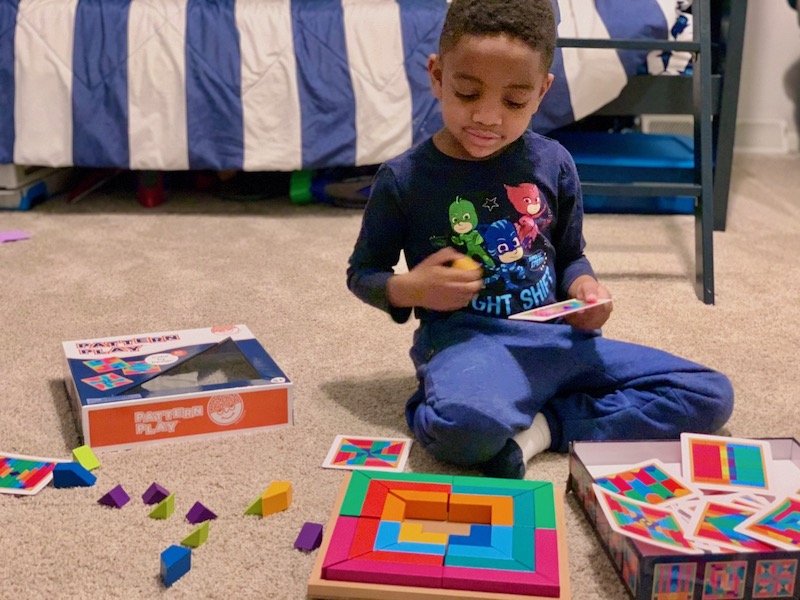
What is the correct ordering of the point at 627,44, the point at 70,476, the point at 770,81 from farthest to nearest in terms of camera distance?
the point at 770,81 → the point at 627,44 → the point at 70,476

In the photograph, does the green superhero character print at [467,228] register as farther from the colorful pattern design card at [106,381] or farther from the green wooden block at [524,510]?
the colorful pattern design card at [106,381]

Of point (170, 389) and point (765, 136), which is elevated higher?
point (170, 389)

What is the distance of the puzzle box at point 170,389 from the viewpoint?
1.12m

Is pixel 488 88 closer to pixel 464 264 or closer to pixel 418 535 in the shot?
pixel 464 264

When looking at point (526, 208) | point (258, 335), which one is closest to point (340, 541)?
point (526, 208)

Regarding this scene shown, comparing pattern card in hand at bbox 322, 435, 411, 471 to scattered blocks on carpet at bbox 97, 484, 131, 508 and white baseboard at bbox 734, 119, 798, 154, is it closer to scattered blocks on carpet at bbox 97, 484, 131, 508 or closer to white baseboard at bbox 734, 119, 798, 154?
scattered blocks on carpet at bbox 97, 484, 131, 508

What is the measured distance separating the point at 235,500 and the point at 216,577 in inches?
5.9

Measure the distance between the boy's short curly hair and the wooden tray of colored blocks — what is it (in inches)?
19.4

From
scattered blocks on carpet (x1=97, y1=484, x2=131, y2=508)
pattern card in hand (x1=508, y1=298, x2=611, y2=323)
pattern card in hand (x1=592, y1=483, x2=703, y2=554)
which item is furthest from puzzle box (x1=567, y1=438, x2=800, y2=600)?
scattered blocks on carpet (x1=97, y1=484, x2=131, y2=508)

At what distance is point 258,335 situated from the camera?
1511mm

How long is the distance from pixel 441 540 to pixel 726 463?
1.14ft

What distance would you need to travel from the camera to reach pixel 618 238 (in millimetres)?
2094

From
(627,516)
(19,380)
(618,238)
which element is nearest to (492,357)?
(627,516)

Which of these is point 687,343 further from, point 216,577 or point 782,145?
point 782,145
